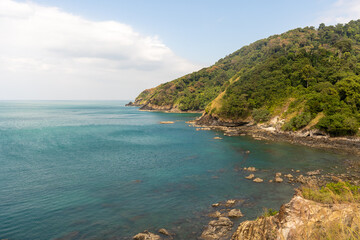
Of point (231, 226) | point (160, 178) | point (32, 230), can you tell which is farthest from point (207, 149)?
point (32, 230)

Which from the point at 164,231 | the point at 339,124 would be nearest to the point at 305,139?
the point at 339,124

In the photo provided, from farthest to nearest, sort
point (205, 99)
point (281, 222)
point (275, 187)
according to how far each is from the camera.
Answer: point (205, 99), point (275, 187), point (281, 222)

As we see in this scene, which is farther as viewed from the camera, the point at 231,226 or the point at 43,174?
the point at 43,174

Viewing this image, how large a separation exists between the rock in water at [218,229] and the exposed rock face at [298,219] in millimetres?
4924

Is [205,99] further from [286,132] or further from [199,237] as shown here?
[199,237]

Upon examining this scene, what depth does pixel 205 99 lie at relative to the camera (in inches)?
6895

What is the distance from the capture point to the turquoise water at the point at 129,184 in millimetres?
23406

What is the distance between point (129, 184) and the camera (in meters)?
34.9

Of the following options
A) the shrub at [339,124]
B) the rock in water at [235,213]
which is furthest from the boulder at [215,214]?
the shrub at [339,124]

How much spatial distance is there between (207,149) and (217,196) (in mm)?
28672

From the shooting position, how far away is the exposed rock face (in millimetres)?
11336

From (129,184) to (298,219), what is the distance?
1068 inches

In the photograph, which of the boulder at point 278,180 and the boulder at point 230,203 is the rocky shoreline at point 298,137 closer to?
the boulder at point 278,180

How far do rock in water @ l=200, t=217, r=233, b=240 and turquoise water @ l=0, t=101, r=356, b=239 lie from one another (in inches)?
40.9
